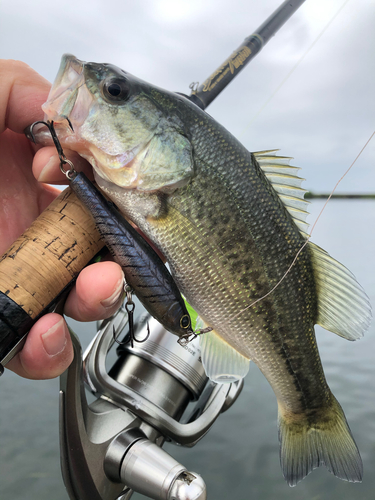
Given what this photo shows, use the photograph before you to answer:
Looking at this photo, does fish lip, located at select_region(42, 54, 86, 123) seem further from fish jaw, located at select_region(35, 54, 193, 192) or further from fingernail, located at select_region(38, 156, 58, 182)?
fingernail, located at select_region(38, 156, 58, 182)

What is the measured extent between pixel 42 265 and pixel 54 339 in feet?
0.73

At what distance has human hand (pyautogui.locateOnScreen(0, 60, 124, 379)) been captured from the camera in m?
0.99

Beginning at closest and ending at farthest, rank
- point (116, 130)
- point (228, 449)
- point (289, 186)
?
point (116, 130) < point (289, 186) < point (228, 449)

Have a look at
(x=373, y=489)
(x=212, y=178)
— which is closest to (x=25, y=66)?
(x=212, y=178)

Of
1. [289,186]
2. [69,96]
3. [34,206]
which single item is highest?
[289,186]

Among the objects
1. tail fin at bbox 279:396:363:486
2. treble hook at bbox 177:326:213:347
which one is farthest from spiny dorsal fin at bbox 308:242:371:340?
treble hook at bbox 177:326:213:347

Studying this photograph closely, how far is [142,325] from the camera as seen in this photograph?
1896 mm

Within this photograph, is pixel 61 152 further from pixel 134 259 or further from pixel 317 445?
pixel 317 445

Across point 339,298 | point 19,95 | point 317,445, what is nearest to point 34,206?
point 19,95

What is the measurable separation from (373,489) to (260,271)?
7.99 feet

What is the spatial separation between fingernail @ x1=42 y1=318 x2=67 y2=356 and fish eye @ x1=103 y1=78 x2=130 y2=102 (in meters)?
0.73

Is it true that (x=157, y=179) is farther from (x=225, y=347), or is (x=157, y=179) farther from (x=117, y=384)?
(x=117, y=384)

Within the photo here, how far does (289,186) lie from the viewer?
50.0 inches

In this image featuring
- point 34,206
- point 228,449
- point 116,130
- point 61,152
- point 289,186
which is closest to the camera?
point 61,152
